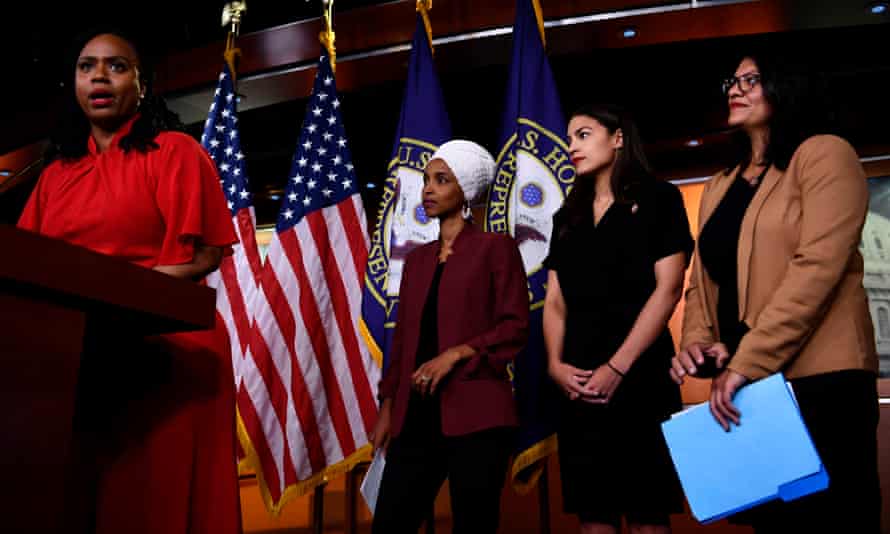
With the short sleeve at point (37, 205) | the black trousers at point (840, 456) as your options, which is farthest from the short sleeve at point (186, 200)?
the black trousers at point (840, 456)

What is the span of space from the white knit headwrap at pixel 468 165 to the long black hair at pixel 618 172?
0.28 metres

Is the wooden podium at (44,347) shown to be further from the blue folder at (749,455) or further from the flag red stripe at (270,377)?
Result: the flag red stripe at (270,377)

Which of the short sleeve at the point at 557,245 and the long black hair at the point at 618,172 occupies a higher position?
the long black hair at the point at 618,172

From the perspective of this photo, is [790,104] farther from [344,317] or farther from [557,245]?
[344,317]

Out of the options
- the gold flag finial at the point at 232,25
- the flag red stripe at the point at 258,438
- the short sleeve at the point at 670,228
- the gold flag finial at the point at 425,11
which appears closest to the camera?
the short sleeve at the point at 670,228

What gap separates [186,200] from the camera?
56.9 inches

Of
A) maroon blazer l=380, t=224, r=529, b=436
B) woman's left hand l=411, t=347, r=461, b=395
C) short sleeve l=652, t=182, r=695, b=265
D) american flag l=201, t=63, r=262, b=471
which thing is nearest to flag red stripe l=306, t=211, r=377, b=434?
american flag l=201, t=63, r=262, b=471

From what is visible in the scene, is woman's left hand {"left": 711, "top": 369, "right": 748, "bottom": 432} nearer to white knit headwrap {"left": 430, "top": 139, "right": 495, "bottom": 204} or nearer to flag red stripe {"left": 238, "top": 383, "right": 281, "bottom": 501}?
white knit headwrap {"left": 430, "top": 139, "right": 495, "bottom": 204}

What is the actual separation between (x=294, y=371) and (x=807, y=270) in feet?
6.34

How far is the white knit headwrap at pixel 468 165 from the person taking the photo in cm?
230

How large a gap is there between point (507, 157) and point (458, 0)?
1.19 metres

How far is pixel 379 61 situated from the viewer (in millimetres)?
3957

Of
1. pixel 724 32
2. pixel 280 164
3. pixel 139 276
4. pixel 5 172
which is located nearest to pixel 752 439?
pixel 139 276

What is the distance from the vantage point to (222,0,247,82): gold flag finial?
3.54m
